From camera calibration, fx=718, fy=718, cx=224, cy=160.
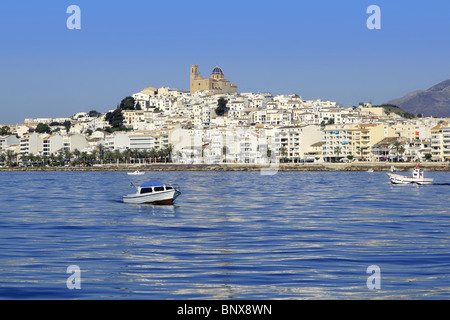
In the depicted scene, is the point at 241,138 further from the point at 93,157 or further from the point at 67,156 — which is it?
the point at 67,156

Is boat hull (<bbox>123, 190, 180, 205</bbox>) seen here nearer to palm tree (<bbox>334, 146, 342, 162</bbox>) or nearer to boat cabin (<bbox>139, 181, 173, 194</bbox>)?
boat cabin (<bbox>139, 181, 173, 194</bbox>)

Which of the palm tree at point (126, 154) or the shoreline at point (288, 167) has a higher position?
the palm tree at point (126, 154)

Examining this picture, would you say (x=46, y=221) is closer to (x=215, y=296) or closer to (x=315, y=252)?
(x=315, y=252)

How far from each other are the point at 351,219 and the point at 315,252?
9.03 meters

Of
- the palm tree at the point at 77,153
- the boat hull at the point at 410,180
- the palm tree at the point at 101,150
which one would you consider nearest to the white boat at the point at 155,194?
the boat hull at the point at 410,180

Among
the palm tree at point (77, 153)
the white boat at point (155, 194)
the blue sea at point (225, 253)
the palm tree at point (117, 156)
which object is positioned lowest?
the blue sea at point (225, 253)

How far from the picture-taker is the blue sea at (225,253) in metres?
11.3

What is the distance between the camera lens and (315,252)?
607 inches

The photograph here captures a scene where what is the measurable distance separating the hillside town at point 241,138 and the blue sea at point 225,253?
95248 mm

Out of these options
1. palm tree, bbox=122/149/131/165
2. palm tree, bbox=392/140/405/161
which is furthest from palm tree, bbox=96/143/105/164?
palm tree, bbox=392/140/405/161

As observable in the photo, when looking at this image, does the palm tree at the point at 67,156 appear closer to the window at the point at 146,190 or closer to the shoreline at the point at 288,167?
the shoreline at the point at 288,167

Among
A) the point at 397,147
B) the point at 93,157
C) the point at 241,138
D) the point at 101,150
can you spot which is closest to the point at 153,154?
the point at 101,150

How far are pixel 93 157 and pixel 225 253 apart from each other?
129 meters
